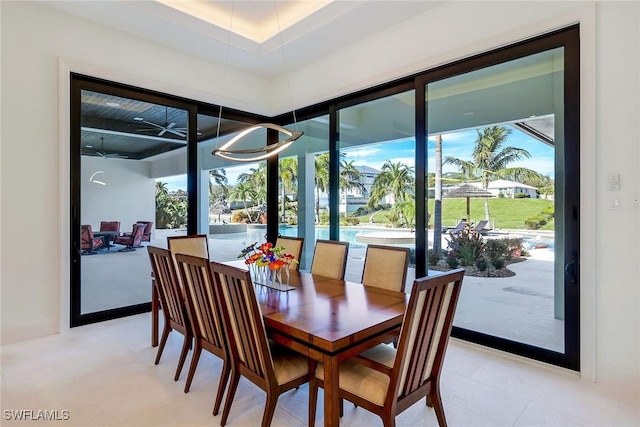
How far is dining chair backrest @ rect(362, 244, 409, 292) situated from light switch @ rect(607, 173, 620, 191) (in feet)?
4.96

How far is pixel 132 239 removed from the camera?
4.12m

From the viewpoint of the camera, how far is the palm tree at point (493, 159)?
299cm

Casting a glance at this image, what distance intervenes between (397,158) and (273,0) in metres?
2.17

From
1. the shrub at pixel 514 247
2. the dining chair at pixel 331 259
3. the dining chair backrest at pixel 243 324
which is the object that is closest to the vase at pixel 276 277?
the dining chair at pixel 331 259

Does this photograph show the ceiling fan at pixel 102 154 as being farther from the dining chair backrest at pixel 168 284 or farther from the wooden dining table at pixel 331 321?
the wooden dining table at pixel 331 321

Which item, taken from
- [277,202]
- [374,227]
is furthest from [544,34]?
[277,202]

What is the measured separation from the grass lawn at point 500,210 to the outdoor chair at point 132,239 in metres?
3.49

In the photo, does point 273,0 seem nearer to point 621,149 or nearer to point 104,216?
point 104,216

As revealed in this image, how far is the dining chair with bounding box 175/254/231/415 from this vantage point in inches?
79.6

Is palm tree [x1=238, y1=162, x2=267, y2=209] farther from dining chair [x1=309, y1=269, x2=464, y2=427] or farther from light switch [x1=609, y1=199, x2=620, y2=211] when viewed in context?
light switch [x1=609, y1=199, x2=620, y2=211]

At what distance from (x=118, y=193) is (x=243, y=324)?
308 cm

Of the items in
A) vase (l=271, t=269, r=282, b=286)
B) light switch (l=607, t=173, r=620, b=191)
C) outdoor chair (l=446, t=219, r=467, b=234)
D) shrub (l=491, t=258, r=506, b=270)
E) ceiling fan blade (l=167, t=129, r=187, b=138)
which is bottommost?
vase (l=271, t=269, r=282, b=286)

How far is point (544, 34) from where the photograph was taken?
274 cm

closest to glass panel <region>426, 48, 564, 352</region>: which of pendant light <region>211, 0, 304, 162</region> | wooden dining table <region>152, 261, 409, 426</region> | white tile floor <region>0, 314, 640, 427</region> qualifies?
white tile floor <region>0, 314, 640, 427</region>
